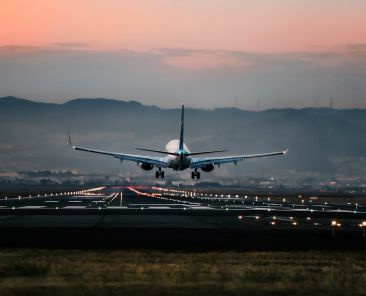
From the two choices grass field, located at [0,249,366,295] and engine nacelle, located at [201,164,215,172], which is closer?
grass field, located at [0,249,366,295]

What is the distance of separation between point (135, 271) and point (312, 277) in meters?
6.65

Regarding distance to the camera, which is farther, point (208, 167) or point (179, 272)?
point (208, 167)

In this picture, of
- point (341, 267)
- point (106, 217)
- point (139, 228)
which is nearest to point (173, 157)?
point (106, 217)

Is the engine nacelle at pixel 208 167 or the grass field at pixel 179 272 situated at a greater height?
the engine nacelle at pixel 208 167

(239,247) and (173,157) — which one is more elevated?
(173,157)

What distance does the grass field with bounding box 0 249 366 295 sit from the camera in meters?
28.5

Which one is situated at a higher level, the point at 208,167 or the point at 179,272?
the point at 208,167

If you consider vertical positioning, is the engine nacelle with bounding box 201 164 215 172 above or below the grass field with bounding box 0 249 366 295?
Result: above

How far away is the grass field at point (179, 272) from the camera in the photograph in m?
28.5

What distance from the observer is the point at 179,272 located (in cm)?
3278

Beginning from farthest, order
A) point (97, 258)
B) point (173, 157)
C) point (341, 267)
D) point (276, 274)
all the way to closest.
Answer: point (173, 157) → point (97, 258) → point (341, 267) → point (276, 274)

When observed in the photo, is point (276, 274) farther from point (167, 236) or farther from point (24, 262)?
point (167, 236)

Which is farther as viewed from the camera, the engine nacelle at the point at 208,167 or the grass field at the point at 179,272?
the engine nacelle at the point at 208,167

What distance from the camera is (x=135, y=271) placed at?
3297 cm
